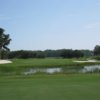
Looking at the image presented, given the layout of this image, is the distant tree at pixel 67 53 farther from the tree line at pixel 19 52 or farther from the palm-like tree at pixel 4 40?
the palm-like tree at pixel 4 40

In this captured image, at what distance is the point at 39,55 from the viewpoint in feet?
378

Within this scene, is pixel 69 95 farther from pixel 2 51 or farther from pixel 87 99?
pixel 2 51

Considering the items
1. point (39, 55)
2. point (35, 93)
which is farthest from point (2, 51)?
point (35, 93)

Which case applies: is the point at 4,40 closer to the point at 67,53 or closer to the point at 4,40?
the point at 4,40

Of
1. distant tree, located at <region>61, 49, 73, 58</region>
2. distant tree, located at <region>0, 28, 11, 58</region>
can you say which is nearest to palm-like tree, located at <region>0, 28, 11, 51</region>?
distant tree, located at <region>0, 28, 11, 58</region>

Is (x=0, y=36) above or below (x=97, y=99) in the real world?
above

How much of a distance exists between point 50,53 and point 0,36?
198ft

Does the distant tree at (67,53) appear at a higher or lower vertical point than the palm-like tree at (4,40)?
lower

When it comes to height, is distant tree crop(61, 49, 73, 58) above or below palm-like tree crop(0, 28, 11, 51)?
below

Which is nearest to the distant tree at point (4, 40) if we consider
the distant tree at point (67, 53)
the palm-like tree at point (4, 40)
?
the palm-like tree at point (4, 40)

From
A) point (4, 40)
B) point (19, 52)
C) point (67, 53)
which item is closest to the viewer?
point (4, 40)

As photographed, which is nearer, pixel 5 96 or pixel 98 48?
pixel 5 96

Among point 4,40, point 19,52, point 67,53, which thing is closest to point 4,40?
point 4,40

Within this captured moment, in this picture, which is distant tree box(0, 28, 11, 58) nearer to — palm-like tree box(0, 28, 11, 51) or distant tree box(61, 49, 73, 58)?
palm-like tree box(0, 28, 11, 51)
